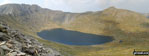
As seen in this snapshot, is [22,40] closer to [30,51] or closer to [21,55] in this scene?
[30,51]

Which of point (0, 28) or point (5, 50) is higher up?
point (0, 28)

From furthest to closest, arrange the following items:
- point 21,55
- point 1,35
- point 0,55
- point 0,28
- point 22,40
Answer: point 22,40, point 0,28, point 1,35, point 21,55, point 0,55

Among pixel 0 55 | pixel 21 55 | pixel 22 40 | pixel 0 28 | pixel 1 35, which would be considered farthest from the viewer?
pixel 22 40

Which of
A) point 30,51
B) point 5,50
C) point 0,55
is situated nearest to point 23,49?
point 30,51

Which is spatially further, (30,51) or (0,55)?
(30,51)

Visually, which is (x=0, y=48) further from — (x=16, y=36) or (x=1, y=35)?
(x=16, y=36)

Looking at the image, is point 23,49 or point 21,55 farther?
point 23,49

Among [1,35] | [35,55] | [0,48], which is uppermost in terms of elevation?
[1,35]

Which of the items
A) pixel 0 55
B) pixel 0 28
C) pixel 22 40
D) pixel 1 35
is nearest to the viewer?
pixel 0 55

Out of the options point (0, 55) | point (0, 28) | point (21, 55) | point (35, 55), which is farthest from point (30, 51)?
point (0, 28)
